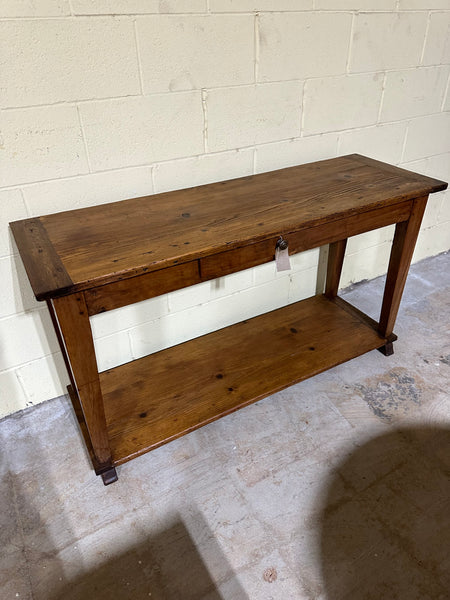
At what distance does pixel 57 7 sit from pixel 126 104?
31cm

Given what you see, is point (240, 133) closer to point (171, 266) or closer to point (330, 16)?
point (330, 16)

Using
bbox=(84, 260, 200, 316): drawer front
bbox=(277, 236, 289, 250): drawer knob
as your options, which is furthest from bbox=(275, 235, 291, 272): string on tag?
bbox=(84, 260, 200, 316): drawer front

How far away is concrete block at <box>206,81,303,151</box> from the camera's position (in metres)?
1.57

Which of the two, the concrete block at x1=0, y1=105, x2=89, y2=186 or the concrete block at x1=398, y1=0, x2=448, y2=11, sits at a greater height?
the concrete block at x1=398, y1=0, x2=448, y2=11

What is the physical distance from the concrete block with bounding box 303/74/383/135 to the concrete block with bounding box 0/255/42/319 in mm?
1266

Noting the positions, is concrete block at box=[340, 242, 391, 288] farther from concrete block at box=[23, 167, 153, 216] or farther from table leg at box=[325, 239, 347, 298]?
concrete block at box=[23, 167, 153, 216]

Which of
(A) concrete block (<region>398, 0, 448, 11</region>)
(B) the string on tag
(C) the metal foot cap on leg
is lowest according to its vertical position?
(C) the metal foot cap on leg

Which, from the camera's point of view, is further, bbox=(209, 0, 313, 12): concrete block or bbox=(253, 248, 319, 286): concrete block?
bbox=(253, 248, 319, 286): concrete block

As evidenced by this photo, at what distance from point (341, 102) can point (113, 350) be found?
4.75 feet

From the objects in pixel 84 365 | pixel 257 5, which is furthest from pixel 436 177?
pixel 84 365

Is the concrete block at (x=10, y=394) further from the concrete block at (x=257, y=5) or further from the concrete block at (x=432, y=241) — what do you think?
the concrete block at (x=432, y=241)

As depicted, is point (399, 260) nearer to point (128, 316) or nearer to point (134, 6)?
point (128, 316)

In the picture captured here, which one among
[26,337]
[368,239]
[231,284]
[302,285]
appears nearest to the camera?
[26,337]

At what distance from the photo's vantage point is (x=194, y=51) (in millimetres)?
1424
